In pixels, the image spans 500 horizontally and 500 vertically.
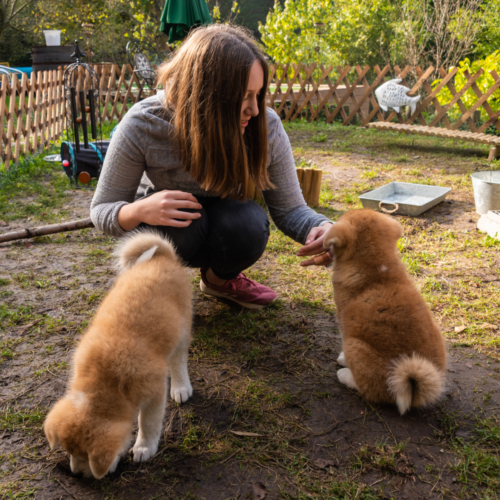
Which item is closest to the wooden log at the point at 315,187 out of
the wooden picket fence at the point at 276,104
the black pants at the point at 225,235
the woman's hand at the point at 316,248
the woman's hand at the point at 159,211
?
the wooden picket fence at the point at 276,104

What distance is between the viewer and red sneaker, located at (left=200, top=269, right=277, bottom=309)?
2928mm

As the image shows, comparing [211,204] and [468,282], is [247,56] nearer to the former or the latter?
[211,204]

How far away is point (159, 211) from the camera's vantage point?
2.17 metres

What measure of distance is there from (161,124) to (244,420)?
1511 mm

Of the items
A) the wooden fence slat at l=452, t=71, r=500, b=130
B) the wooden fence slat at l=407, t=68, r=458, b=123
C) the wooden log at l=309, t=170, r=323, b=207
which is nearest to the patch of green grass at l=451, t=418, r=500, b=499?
the wooden log at l=309, t=170, r=323, b=207

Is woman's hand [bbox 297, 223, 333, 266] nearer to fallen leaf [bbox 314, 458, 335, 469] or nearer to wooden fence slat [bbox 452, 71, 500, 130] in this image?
fallen leaf [bbox 314, 458, 335, 469]

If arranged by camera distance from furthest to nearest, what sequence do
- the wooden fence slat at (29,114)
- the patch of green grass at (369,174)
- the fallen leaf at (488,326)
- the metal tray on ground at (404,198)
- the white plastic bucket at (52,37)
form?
the white plastic bucket at (52,37)
the wooden fence slat at (29,114)
the patch of green grass at (369,174)
the metal tray on ground at (404,198)
the fallen leaf at (488,326)

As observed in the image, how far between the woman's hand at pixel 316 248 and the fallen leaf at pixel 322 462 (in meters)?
0.96

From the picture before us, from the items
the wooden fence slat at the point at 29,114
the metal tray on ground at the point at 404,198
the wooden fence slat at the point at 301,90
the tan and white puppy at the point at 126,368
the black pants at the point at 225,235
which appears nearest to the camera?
the tan and white puppy at the point at 126,368

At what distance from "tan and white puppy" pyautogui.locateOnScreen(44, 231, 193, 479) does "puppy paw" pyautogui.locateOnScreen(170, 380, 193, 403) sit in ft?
0.53

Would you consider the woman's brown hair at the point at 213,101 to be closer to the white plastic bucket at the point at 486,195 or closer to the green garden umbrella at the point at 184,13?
the white plastic bucket at the point at 486,195

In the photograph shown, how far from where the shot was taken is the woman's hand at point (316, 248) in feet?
7.77

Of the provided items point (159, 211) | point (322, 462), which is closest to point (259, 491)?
point (322, 462)

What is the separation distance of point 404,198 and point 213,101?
11.4 ft
